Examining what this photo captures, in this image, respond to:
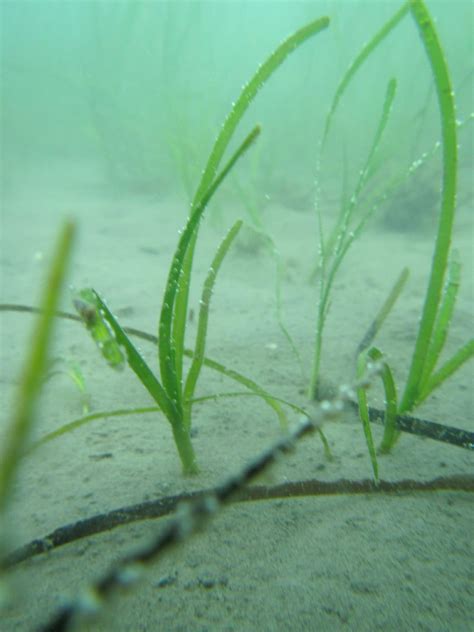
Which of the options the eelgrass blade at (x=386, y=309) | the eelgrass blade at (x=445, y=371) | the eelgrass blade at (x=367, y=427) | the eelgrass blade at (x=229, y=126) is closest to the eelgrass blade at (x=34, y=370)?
the eelgrass blade at (x=229, y=126)

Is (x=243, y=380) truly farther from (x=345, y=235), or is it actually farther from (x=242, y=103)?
(x=242, y=103)

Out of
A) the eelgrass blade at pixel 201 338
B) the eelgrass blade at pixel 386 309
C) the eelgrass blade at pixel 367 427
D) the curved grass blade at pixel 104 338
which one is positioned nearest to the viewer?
the curved grass blade at pixel 104 338

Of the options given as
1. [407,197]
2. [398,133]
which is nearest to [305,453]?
[407,197]

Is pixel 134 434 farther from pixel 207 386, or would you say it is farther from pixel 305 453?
pixel 305 453

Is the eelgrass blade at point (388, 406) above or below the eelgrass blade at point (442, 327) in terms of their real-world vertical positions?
below

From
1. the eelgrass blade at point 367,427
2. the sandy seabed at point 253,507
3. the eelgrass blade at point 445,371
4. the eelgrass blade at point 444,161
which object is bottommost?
the sandy seabed at point 253,507

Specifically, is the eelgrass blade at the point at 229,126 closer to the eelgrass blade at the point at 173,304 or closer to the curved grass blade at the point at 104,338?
the eelgrass blade at the point at 173,304

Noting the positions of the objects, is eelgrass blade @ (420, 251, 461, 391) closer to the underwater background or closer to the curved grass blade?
the underwater background

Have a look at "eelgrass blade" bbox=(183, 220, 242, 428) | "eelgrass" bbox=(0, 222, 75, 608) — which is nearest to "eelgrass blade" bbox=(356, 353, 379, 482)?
"eelgrass blade" bbox=(183, 220, 242, 428)
